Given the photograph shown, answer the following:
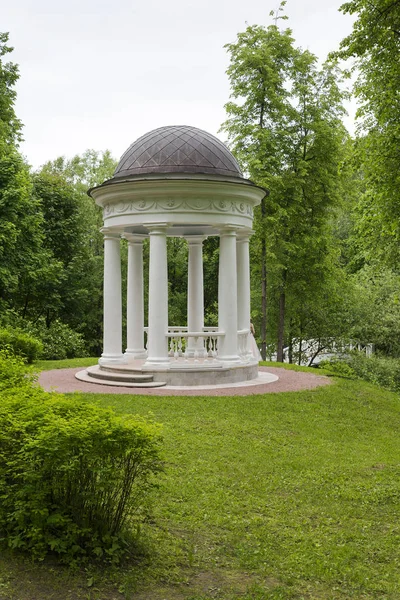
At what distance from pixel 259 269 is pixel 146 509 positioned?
23.4 metres

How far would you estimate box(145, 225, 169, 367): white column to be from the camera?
17375 millimetres

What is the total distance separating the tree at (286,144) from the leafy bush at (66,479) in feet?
71.1

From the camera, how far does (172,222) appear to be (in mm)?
17203

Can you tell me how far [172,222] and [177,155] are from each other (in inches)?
78.6

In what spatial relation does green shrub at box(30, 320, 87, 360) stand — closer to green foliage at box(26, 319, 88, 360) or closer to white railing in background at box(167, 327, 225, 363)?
green foliage at box(26, 319, 88, 360)

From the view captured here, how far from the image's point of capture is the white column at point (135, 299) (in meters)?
21.4

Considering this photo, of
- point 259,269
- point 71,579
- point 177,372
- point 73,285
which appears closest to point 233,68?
point 259,269

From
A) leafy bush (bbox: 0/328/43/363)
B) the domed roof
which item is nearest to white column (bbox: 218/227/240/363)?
the domed roof

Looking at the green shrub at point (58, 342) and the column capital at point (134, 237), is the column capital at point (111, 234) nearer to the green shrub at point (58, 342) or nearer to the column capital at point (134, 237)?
the column capital at point (134, 237)

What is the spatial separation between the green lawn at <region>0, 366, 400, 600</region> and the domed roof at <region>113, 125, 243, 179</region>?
6846 mm

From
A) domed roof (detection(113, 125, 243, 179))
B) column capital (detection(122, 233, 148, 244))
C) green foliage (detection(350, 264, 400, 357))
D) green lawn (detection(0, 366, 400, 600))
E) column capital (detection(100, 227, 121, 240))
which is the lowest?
green lawn (detection(0, 366, 400, 600))

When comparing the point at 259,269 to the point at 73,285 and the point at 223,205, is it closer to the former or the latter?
the point at 73,285

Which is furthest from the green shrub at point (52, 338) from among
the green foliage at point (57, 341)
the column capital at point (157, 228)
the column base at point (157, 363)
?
the column capital at point (157, 228)

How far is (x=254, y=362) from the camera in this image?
19.2 m
